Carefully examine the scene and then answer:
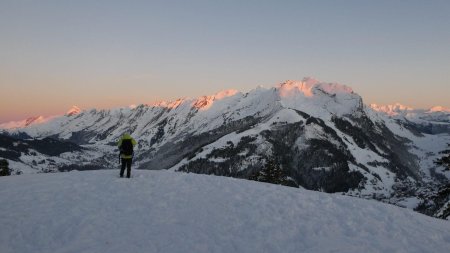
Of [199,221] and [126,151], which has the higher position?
[126,151]

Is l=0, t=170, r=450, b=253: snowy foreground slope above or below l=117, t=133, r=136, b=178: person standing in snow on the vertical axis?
below

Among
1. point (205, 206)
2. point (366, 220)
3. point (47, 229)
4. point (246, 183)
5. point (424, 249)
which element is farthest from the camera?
point (246, 183)

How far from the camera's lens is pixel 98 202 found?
23.8 metres

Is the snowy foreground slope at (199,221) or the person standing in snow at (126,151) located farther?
the person standing in snow at (126,151)

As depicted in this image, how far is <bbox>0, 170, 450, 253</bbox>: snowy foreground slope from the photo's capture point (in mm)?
17938

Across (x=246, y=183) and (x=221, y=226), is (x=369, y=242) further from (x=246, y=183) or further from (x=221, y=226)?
(x=246, y=183)

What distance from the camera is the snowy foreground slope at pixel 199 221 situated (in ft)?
58.9

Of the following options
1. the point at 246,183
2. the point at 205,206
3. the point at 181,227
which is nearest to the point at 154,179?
the point at 246,183

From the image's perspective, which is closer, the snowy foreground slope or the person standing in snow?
the snowy foreground slope

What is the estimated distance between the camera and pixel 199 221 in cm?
2077

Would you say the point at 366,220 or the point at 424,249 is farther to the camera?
the point at 366,220

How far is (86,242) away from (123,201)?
5.93 m

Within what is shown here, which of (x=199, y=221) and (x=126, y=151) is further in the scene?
(x=126, y=151)

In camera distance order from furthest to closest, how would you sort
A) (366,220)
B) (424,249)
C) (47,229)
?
1. (366,220)
2. (47,229)
3. (424,249)
